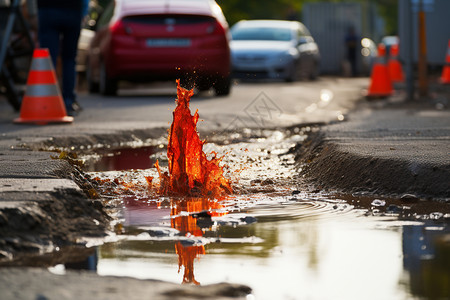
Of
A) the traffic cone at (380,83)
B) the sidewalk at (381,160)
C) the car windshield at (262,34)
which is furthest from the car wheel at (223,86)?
the car windshield at (262,34)

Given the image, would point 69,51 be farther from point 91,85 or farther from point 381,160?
point 91,85

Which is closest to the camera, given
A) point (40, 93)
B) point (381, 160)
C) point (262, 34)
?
point (381, 160)

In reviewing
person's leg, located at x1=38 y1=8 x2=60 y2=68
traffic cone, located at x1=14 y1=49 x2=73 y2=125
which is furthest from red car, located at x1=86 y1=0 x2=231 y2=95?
traffic cone, located at x1=14 y1=49 x2=73 y2=125

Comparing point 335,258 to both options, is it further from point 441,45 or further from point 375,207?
point 441,45

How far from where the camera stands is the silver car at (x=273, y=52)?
20.9 metres

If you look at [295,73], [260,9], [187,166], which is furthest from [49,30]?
[260,9]

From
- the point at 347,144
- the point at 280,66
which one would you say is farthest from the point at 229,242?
the point at 280,66

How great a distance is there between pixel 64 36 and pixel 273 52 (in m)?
11.5

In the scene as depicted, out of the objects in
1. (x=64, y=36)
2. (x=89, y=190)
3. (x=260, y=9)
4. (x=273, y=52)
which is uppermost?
(x=260, y=9)

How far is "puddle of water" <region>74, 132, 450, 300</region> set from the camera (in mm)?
3195

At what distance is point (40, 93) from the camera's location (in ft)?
29.5

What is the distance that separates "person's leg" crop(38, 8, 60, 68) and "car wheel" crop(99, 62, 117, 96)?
4258 mm

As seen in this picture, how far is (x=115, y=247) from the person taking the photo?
12.6ft

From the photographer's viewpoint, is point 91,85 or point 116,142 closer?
point 116,142
